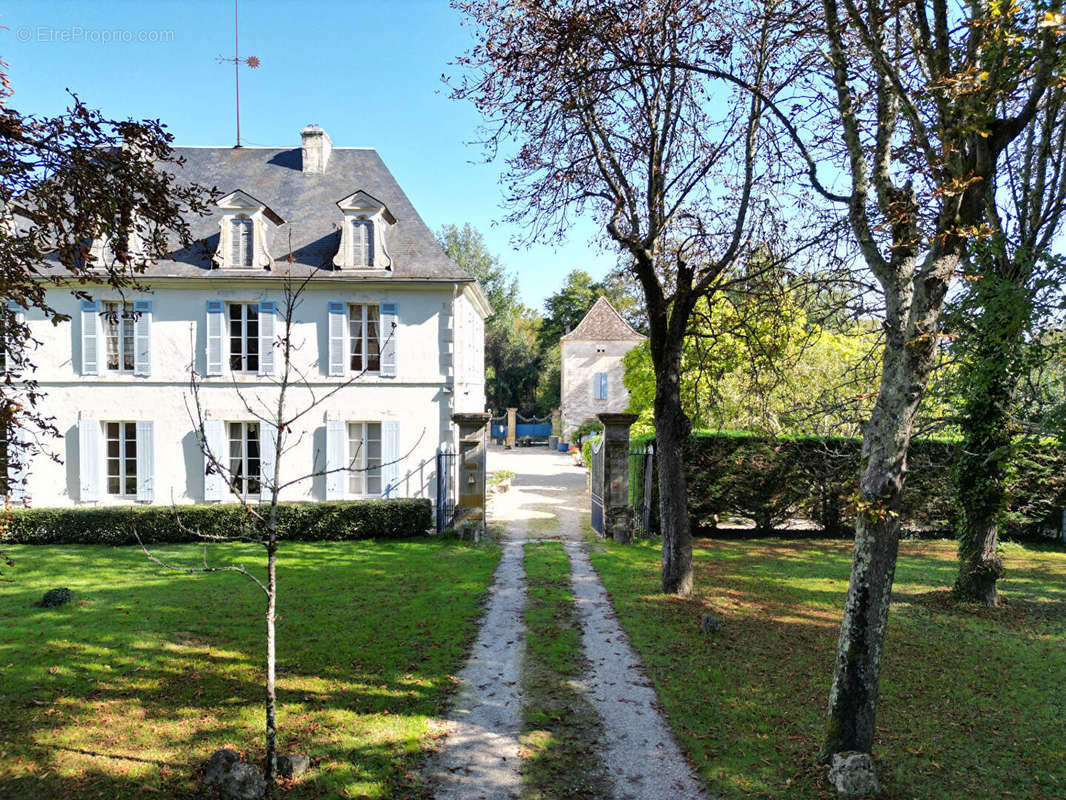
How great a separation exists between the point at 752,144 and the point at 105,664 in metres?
10.4

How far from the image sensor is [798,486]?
49.8ft

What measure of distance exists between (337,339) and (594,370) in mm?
25663

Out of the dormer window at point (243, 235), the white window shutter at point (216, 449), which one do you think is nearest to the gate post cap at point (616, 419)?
the dormer window at point (243, 235)

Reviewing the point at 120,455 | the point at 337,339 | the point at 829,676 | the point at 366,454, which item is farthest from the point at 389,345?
the point at 829,676

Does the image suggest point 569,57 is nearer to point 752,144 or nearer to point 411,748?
point 752,144

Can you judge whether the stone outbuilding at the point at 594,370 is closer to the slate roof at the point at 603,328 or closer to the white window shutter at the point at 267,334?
the slate roof at the point at 603,328

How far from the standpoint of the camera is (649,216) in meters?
9.63

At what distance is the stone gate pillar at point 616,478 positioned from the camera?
45.5ft

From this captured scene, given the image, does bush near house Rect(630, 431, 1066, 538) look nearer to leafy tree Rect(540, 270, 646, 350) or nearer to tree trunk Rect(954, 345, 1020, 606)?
tree trunk Rect(954, 345, 1020, 606)

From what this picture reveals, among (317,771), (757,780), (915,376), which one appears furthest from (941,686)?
(317,771)

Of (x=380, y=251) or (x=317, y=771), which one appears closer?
(x=317, y=771)

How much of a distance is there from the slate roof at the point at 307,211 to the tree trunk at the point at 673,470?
7.95 metres

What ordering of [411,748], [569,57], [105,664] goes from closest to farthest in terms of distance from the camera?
[411,748] → [105,664] → [569,57]

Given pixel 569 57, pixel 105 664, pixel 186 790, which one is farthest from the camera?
pixel 569 57
